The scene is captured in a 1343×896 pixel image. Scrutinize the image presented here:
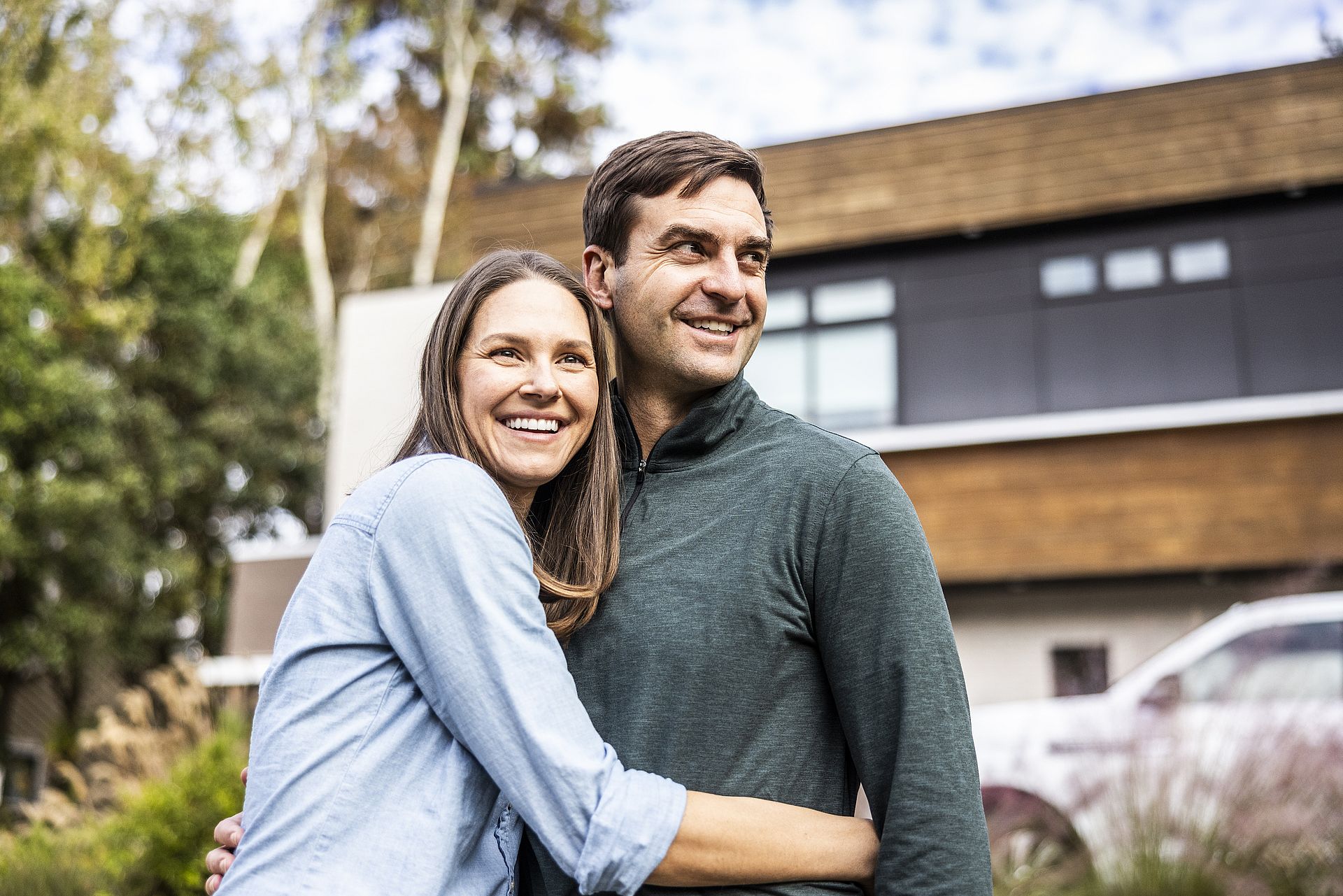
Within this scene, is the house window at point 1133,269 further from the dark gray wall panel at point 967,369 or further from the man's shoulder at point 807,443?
the man's shoulder at point 807,443

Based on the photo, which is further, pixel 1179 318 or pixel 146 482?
pixel 146 482

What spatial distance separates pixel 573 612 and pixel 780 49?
23863 mm

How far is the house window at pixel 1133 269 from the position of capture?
37.5ft

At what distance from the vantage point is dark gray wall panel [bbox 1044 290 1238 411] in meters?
11.1

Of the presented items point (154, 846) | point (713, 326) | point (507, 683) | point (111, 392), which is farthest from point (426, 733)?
point (111, 392)

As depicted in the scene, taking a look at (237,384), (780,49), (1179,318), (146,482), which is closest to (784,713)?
(1179,318)

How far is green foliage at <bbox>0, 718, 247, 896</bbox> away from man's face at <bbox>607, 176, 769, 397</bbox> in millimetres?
5548

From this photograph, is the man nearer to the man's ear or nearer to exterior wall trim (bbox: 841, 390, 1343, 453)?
the man's ear

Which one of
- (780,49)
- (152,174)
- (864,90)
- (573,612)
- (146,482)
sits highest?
(780,49)

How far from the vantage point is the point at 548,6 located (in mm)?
24797

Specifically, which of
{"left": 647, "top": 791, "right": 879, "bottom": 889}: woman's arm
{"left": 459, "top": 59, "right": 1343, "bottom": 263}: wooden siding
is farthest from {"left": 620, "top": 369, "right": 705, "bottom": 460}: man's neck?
{"left": 459, "top": 59, "right": 1343, "bottom": 263}: wooden siding

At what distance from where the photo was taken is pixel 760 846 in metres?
1.84

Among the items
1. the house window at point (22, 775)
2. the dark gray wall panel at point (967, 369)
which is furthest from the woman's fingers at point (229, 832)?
the house window at point (22, 775)

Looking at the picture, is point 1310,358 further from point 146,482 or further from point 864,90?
point 146,482
